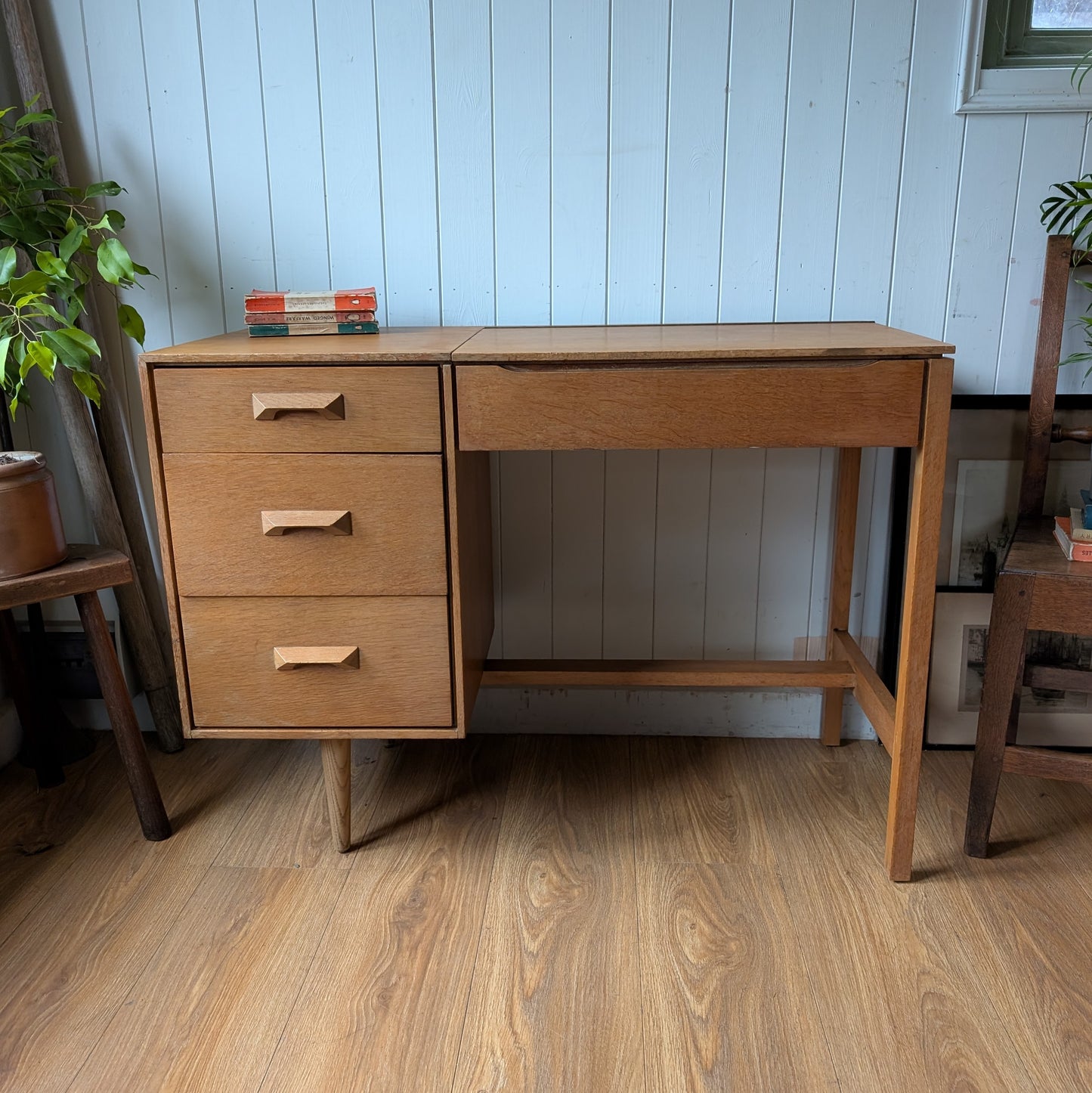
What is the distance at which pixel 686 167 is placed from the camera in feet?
5.41

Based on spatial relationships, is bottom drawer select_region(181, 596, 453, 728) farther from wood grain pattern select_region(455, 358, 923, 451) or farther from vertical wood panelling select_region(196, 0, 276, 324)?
vertical wood panelling select_region(196, 0, 276, 324)

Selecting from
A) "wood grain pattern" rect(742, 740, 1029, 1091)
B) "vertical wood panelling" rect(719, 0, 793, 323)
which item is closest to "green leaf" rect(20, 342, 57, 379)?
"vertical wood panelling" rect(719, 0, 793, 323)

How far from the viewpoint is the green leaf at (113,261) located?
1.34 metres

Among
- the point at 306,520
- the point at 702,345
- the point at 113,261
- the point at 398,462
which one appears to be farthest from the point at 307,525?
the point at 702,345

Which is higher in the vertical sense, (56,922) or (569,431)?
(569,431)

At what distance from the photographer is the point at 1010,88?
1.57 meters

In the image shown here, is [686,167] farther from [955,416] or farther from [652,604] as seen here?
[652,604]

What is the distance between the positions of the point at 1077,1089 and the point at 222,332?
5.72 ft

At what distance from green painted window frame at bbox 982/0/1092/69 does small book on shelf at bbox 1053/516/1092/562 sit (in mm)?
784

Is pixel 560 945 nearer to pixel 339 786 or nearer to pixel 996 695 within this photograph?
pixel 339 786

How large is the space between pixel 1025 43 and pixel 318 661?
155 cm

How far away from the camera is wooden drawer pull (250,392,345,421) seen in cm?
124

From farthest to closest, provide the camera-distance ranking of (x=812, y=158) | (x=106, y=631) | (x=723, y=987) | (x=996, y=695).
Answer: (x=812, y=158)
(x=106, y=631)
(x=996, y=695)
(x=723, y=987)

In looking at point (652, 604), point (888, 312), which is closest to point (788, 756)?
point (652, 604)
